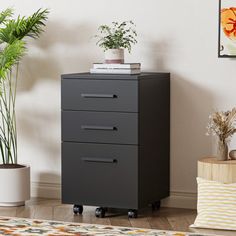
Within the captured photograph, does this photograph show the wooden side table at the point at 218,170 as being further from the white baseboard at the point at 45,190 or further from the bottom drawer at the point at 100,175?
the white baseboard at the point at 45,190

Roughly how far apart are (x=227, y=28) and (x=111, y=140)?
39.2 inches

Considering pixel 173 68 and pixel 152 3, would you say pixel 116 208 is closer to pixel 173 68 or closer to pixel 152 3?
pixel 173 68

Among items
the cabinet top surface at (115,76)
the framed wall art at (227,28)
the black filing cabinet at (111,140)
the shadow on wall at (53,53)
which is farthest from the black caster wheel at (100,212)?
the framed wall art at (227,28)

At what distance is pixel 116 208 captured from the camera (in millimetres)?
4891

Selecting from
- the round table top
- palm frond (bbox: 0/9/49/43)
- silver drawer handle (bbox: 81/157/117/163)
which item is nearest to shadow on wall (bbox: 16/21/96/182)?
palm frond (bbox: 0/9/49/43)

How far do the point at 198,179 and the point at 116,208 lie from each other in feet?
1.92

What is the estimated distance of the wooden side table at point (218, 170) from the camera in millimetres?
4527

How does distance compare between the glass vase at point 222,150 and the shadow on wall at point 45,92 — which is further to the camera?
the shadow on wall at point 45,92

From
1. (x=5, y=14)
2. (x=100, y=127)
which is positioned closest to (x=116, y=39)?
(x=100, y=127)

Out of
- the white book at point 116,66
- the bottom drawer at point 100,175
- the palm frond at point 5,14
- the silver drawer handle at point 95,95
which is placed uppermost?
the palm frond at point 5,14

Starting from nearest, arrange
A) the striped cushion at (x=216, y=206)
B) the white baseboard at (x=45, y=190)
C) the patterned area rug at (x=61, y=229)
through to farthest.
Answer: the patterned area rug at (x=61, y=229), the striped cushion at (x=216, y=206), the white baseboard at (x=45, y=190)

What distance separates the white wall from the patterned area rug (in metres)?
0.77

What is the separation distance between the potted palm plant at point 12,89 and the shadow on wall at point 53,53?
6 cm

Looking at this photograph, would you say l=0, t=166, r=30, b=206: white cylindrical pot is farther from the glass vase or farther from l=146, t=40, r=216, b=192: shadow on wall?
the glass vase
